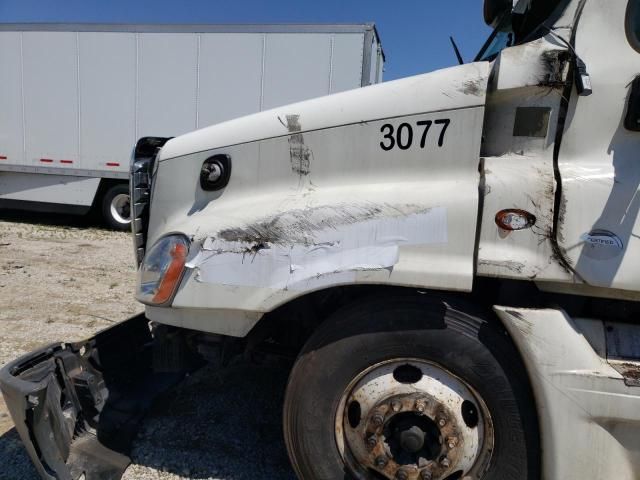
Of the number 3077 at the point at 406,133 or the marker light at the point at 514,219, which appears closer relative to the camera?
the marker light at the point at 514,219

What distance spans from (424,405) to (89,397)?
1697 mm

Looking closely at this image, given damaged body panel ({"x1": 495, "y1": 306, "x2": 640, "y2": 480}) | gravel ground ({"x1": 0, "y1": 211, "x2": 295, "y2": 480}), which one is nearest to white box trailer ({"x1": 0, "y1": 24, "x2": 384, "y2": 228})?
gravel ground ({"x1": 0, "y1": 211, "x2": 295, "y2": 480})

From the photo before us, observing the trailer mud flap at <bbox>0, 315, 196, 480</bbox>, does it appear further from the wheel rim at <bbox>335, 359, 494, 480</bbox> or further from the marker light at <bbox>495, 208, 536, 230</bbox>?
the marker light at <bbox>495, 208, 536, 230</bbox>

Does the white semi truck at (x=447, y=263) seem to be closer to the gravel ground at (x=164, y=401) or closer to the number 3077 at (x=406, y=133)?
the number 3077 at (x=406, y=133)

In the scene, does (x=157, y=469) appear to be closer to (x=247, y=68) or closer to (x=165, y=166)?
(x=165, y=166)

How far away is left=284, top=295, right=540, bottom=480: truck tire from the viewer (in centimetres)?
187

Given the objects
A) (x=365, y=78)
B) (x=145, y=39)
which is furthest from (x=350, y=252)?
(x=145, y=39)

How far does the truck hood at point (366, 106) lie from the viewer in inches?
76.2

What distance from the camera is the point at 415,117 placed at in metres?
1.98

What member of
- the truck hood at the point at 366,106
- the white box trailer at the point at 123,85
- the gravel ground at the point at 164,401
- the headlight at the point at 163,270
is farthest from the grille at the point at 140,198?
the white box trailer at the point at 123,85

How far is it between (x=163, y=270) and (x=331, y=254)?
2.56ft

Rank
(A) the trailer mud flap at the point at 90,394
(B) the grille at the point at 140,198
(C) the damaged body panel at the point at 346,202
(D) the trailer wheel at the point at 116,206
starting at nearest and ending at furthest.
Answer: (C) the damaged body panel at the point at 346,202 < (A) the trailer mud flap at the point at 90,394 < (B) the grille at the point at 140,198 < (D) the trailer wheel at the point at 116,206

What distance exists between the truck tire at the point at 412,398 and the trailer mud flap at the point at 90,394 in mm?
883

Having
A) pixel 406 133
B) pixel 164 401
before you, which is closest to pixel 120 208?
pixel 164 401
